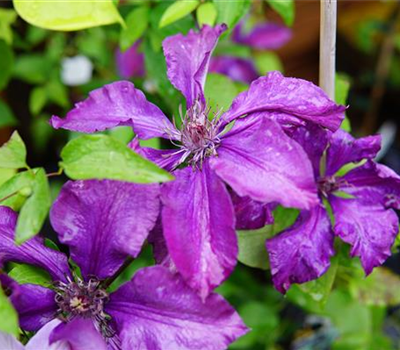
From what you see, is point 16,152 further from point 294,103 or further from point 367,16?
point 367,16

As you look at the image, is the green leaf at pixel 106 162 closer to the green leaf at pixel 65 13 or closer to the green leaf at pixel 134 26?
the green leaf at pixel 65 13

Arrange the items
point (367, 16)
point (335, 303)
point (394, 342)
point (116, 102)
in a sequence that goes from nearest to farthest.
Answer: point (116, 102), point (335, 303), point (394, 342), point (367, 16)

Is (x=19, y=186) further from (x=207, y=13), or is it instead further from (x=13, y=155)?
(x=207, y=13)

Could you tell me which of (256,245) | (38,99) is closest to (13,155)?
(256,245)

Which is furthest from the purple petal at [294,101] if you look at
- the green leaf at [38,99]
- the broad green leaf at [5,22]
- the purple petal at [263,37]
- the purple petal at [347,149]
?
the purple petal at [263,37]

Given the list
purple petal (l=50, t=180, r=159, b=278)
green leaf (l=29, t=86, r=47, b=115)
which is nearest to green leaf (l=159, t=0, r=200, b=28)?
purple petal (l=50, t=180, r=159, b=278)

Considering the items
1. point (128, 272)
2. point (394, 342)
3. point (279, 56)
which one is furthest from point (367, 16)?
point (128, 272)

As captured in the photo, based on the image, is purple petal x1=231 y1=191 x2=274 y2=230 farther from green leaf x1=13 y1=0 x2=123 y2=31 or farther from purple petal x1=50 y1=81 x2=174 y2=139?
green leaf x1=13 y1=0 x2=123 y2=31
